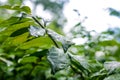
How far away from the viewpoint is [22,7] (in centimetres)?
81

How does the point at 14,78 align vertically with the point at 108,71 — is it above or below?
below

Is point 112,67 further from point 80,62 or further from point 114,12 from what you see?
point 114,12

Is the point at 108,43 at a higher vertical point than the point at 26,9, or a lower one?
lower

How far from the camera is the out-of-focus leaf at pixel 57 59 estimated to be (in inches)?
25.0

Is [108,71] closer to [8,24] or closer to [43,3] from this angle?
[8,24]

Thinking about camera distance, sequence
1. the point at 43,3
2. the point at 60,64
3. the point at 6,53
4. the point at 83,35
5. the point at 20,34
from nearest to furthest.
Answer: the point at 60,64, the point at 20,34, the point at 83,35, the point at 6,53, the point at 43,3

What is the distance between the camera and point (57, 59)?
662mm

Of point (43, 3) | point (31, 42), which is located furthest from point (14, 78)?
point (43, 3)

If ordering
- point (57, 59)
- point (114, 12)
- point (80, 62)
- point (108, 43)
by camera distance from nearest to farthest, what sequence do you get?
point (57, 59), point (80, 62), point (108, 43), point (114, 12)

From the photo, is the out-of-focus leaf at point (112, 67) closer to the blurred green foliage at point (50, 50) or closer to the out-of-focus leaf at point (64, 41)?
the blurred green foliage at point (50, 50)

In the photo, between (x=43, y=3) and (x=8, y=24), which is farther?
(x=43, y=3)

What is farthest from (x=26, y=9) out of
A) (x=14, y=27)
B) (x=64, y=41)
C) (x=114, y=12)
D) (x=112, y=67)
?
(x=114, y=12)

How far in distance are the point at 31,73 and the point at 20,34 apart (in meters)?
0.68

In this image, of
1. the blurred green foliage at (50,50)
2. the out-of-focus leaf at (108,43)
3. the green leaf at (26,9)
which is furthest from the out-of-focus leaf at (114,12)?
the green leaf at (26,9)
